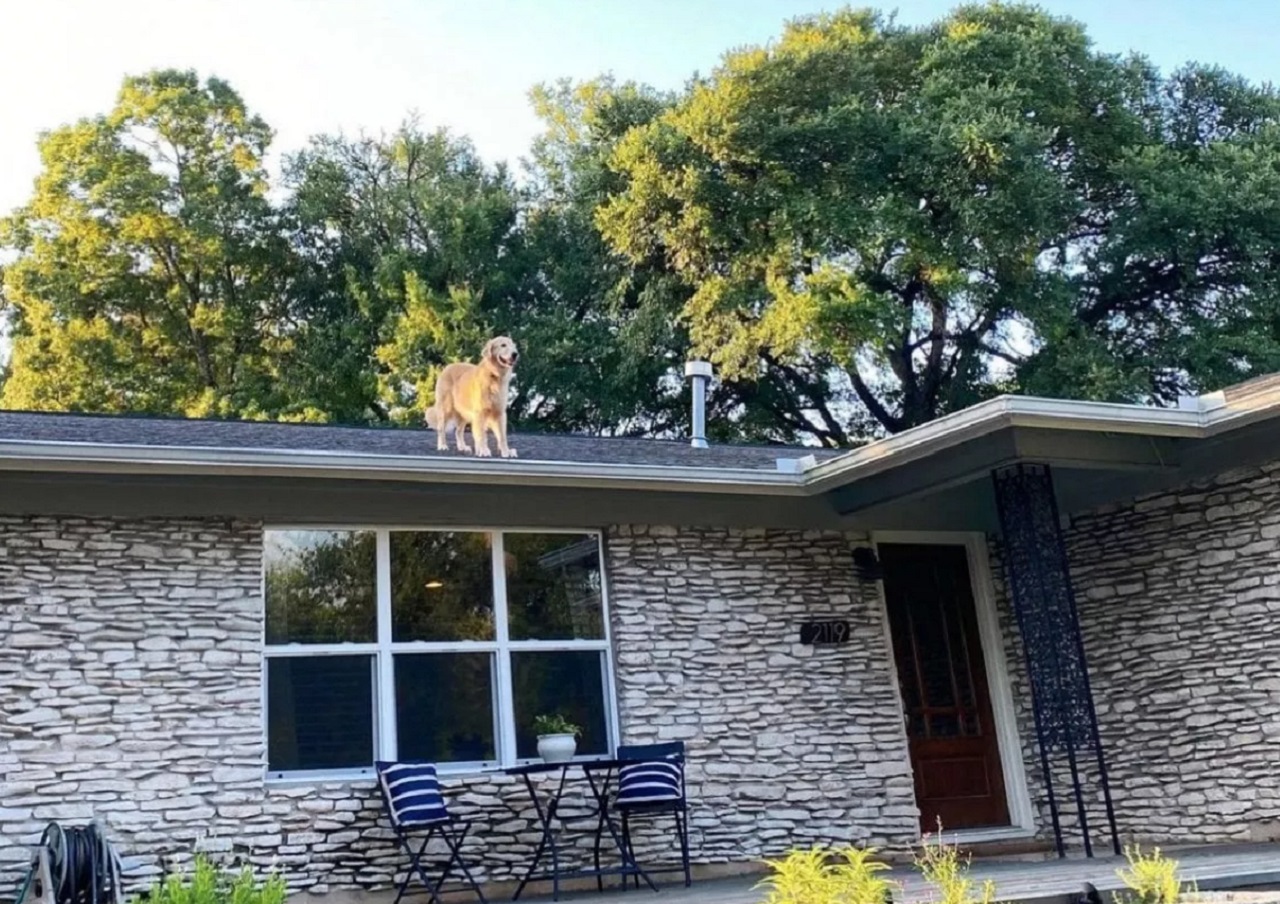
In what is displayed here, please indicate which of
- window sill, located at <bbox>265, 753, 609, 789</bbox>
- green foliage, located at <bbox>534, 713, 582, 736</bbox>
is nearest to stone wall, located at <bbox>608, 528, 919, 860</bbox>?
green foliage, located at <bbox>534, 713, 582, 736</bbox>

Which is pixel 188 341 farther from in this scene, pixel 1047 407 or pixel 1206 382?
pixel 1047 407

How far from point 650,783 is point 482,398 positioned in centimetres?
219

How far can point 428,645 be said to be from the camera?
20.7ft

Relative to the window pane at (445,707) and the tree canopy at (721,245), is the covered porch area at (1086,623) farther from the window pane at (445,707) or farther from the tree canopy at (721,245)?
the tree canopy at (721,245)

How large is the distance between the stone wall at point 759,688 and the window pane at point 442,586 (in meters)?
0.74

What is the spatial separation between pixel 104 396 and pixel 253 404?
2573mm

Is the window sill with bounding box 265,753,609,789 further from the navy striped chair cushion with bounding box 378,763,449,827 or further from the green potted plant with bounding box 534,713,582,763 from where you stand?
the navy striped chair cushion with bounding box 378,763,449,827

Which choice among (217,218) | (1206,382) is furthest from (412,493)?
(217,218)

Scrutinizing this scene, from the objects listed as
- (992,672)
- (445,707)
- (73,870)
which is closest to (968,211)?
(992,672)

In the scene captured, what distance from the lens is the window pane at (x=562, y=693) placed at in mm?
6453

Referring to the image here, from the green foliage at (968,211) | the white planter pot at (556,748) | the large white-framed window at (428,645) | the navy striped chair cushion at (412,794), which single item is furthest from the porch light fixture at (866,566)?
the green foliage at (968,211)

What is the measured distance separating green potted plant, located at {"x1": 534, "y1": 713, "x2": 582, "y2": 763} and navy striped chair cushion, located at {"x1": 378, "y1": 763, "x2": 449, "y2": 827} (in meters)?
0.67

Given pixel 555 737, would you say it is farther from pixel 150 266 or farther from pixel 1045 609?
pixel 150 266

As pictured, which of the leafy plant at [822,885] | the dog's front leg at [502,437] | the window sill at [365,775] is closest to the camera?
the leafy plant at [822,885]
